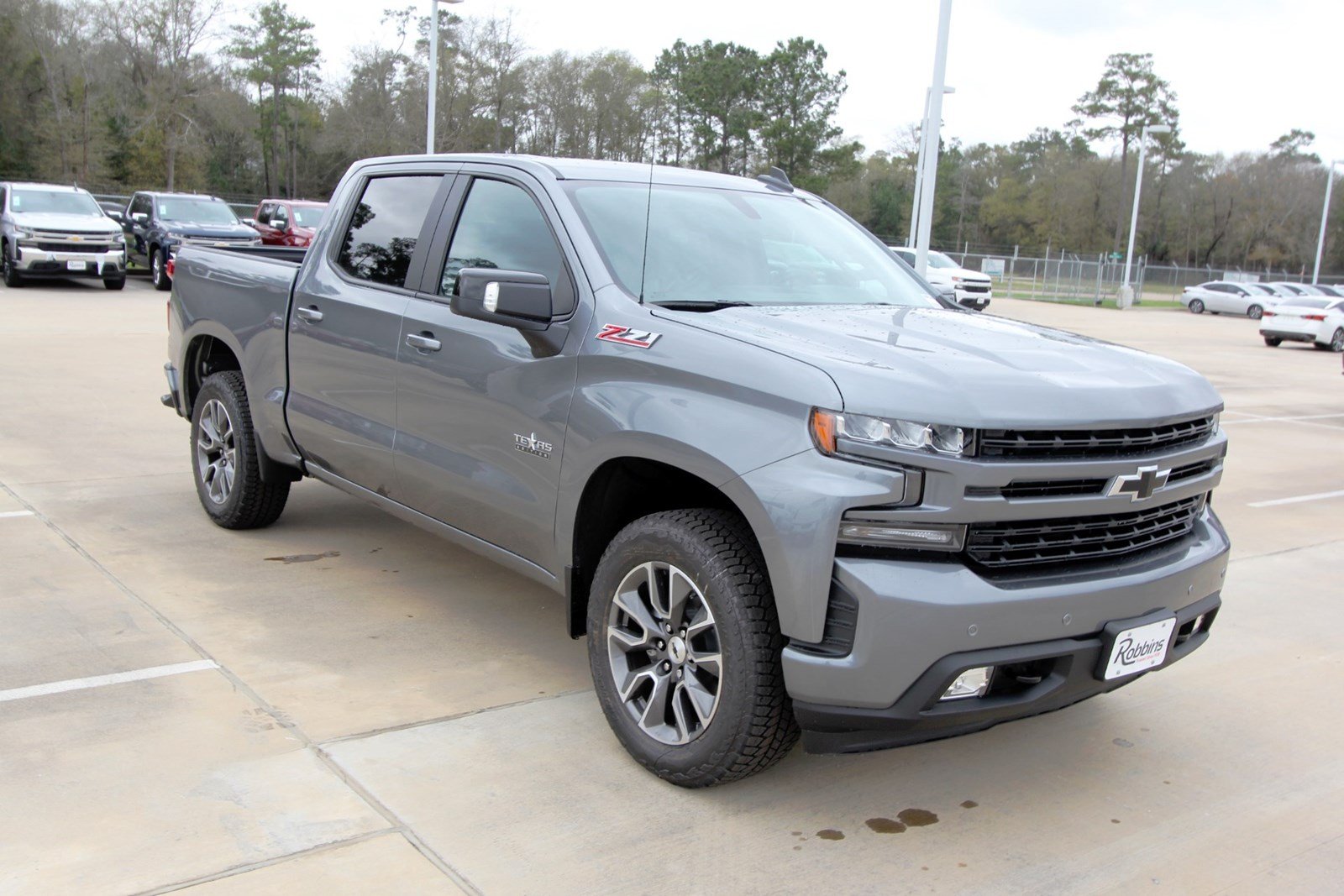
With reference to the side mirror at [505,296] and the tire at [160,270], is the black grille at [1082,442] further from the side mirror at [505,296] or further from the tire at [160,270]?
the tire at [160,270]

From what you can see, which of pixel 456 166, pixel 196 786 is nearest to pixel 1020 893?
pixel 196 786

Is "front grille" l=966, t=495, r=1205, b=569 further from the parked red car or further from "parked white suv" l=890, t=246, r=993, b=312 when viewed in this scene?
"parked white suv" l=890, t=246, r=993, b=312

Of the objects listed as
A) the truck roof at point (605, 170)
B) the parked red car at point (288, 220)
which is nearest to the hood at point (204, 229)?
the parked red car at point (288, 220)

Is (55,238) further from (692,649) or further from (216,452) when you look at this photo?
(692,649)

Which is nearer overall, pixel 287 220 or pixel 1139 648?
pixel 1139 648

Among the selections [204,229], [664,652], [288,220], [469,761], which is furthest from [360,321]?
[288,220]

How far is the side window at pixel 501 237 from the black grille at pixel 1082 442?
1690mm

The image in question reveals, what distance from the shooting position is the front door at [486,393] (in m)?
3.97

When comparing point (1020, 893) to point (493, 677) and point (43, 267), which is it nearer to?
point (493, 677)

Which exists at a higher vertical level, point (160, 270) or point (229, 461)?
point (160, 270)

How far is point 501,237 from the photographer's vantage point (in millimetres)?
4410

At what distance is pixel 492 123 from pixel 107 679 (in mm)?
55948

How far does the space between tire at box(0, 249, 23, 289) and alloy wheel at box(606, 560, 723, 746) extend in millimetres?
20984

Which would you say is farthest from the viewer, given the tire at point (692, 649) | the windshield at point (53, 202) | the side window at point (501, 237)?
the windshield at point (53, 202)
